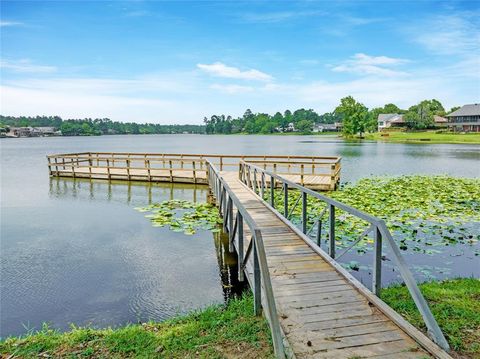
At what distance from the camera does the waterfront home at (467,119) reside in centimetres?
7650

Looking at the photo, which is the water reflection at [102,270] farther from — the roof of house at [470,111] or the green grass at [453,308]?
the roof of house at [470,111]

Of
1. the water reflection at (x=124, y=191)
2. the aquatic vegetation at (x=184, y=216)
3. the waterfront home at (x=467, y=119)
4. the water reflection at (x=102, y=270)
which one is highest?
the waterfront home at (x=467, y=119)

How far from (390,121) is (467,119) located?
28.3 metres

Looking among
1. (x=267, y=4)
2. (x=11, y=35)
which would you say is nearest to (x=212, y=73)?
(x=267, y=4)

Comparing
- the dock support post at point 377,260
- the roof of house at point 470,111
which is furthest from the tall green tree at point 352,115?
the dock support post at point 377,260

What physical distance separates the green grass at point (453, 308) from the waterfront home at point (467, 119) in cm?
8612

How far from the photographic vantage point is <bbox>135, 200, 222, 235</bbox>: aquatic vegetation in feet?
36.2

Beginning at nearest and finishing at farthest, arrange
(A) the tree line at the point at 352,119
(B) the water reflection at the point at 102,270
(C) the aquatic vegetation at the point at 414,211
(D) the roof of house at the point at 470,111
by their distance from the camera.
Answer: (B) the water reflection at the point at 102,270, (C) the aquatic vegetation at the point at 414,211, (D) the roof of house at the point at 470,111, (A) the tree line at the point at 352,119

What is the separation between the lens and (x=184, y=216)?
1236cm

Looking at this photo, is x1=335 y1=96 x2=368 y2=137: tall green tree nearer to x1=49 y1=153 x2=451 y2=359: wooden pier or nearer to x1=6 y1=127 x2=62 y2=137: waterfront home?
x1=49 y1=153 x2=451 y2=359: wooden pier

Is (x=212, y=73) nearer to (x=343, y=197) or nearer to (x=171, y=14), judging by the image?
(x=171, y=14)

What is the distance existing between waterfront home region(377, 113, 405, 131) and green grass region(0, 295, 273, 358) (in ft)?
340

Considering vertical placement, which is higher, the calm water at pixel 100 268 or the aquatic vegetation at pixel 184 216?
the aquatic vegetation at pixel 184 216

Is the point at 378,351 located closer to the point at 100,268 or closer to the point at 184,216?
Result: the point at 100,268
